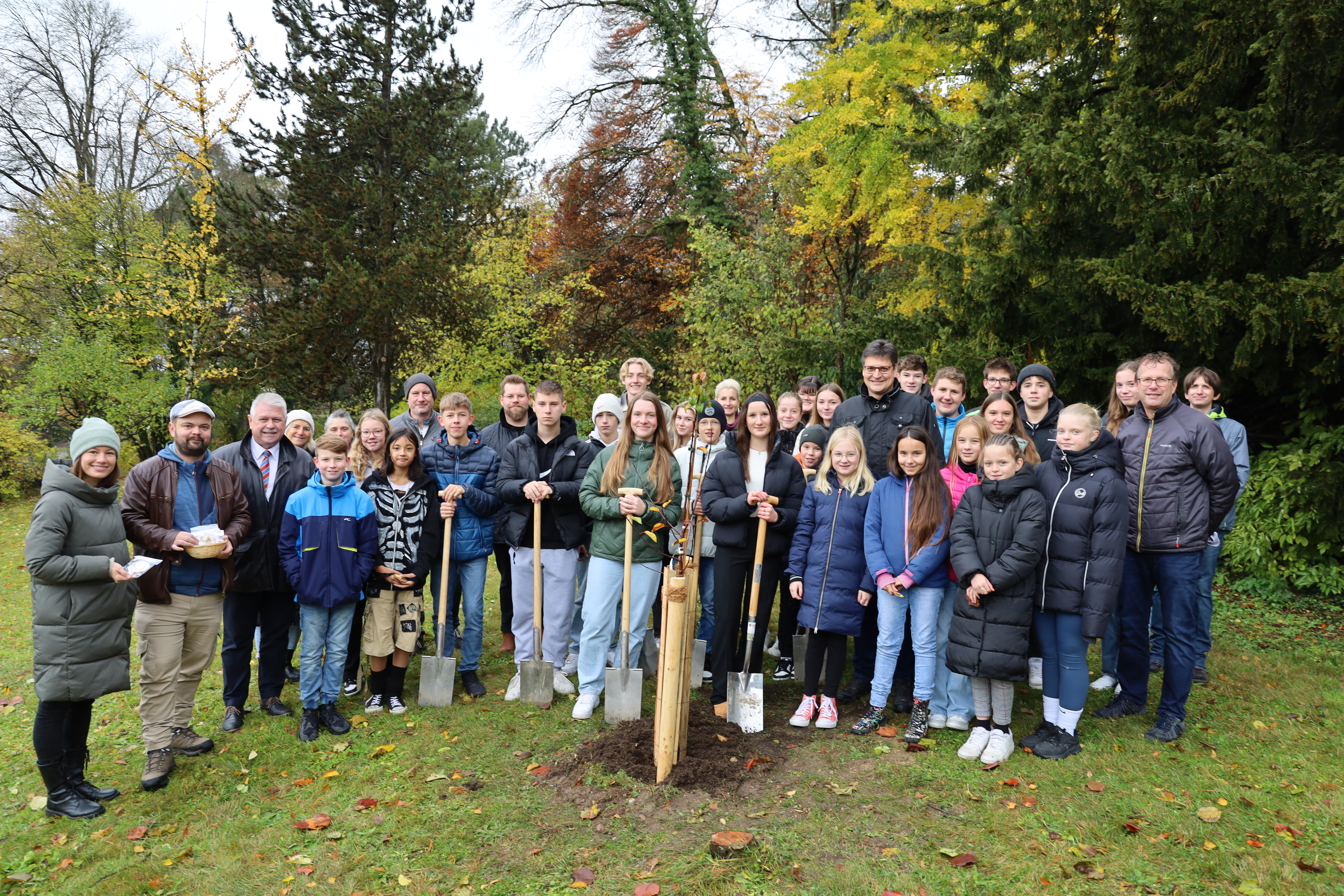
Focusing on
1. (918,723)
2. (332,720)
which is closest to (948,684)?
(918,723)

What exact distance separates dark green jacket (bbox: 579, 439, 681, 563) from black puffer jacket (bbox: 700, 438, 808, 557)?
0.26m

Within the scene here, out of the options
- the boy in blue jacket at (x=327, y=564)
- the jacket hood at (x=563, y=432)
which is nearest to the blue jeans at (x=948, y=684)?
the jacket hood at (x=563, y=432)

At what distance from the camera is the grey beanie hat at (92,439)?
3.86 m

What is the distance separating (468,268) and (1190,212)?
1553 cm

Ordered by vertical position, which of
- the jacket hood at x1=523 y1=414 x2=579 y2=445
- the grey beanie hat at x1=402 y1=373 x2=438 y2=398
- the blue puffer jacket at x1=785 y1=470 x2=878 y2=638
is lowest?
the blue puffer jacket at x1=785 y1=470 x2=878 y2=638

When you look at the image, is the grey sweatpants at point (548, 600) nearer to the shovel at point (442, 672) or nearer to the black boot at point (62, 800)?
the shovel at point (442, 672)

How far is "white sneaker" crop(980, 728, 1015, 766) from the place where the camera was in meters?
4.25

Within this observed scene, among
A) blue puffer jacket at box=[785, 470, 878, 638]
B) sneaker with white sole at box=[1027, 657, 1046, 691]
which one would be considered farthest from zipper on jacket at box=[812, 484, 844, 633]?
sneaker with white sole at box=[1027, 657, 1046, 691]

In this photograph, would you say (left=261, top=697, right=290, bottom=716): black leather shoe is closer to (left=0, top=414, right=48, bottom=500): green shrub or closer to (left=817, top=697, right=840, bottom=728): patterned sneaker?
(left=817, top=697, right=840, bottom=728): patterned sneaker

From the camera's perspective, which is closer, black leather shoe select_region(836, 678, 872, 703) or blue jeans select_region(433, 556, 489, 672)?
black leather shoe select_region(836, 678, 872, 703)

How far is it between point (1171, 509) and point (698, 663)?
325 cm

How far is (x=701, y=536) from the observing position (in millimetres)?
5062

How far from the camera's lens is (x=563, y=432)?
5555 millimetres

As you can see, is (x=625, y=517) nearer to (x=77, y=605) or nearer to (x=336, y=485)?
(x=336, y=485)
